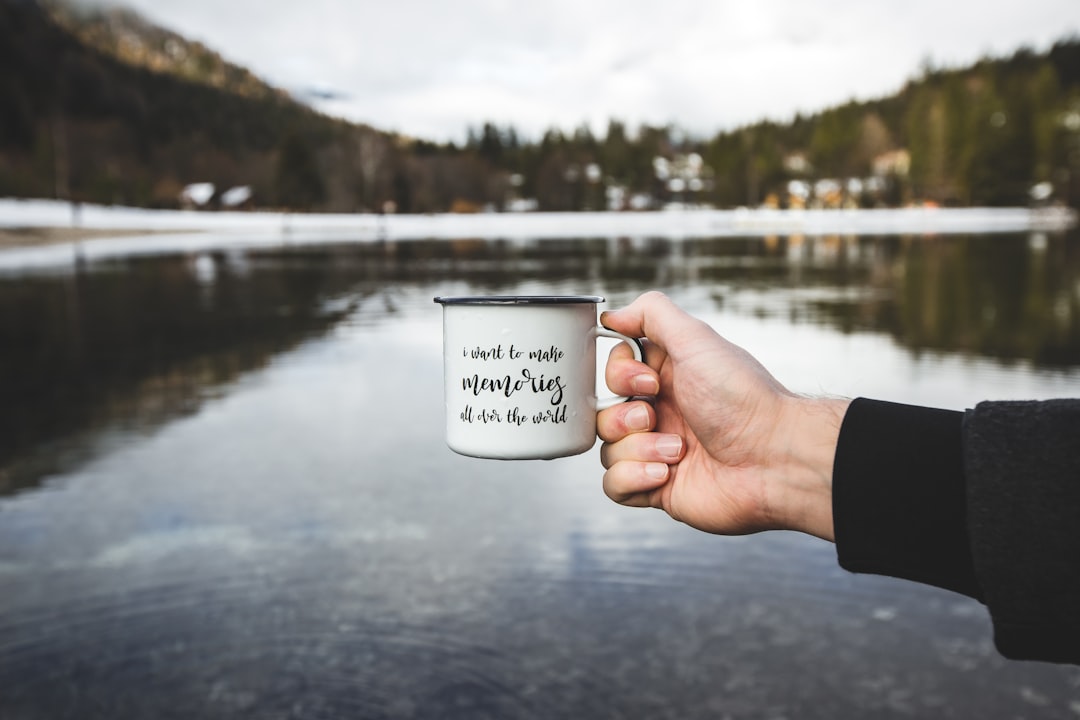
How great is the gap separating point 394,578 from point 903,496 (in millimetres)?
3021

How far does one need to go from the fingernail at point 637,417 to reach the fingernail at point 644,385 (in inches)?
1.2

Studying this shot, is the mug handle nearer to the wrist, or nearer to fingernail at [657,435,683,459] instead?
fingernail at [657,435,683,459]

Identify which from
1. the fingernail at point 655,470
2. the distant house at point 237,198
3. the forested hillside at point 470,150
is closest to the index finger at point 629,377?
the fingernail at point 655,470

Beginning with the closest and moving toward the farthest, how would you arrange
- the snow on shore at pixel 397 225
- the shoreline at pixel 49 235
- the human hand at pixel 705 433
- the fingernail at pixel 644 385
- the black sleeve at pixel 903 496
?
the black sleeve at pixel 903 496
the human hand at pixel 705 433
the fingernail at pixel 644 385
the shoreline at pixel 49 235
the snow on shore at pixel 397 225

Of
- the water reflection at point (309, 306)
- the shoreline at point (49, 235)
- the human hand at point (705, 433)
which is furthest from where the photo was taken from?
the shoreline at point (49, 235)

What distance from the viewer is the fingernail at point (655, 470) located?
1.91 metres

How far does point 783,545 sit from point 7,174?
53.9 m

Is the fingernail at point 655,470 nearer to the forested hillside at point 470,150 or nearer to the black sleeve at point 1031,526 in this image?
the black sleeve at point 1031,526

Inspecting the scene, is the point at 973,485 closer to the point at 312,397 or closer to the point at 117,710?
the point at 117,710

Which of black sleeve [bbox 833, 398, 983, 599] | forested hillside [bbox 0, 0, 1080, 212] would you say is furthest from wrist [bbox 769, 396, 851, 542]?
forested hillside [bbox 0, 0, 1080, 212]

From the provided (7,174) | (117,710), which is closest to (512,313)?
(117,710)

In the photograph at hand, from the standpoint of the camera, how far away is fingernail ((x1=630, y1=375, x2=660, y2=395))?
1.86 m

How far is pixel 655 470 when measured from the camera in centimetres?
191

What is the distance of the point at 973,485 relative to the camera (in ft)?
4.15
